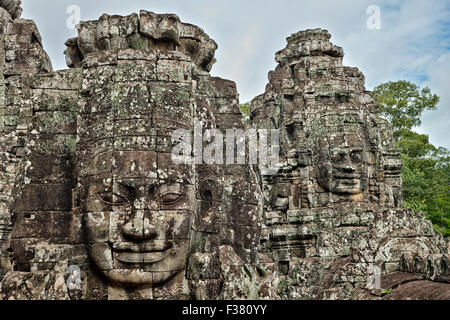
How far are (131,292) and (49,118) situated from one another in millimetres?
2033

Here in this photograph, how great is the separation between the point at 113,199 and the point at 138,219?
0.30m

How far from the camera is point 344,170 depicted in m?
13.1

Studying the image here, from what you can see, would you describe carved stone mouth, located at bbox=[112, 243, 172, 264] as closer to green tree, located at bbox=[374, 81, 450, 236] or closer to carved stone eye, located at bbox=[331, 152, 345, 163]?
carved stone eye, located at bbox=[331, 152, 345, 163]

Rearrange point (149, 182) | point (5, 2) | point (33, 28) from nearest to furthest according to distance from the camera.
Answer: point (149, 182)
point (33, 28)
point (5, 2)

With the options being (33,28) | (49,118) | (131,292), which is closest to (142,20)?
(49,118)

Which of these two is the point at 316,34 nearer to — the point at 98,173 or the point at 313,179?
the point at 313,179

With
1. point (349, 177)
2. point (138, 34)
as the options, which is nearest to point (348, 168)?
point (349, 177)

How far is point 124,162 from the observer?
499 cm

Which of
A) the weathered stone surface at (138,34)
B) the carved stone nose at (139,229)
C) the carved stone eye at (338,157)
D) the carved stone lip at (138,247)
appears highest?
the weathered stone surface at (138,34)

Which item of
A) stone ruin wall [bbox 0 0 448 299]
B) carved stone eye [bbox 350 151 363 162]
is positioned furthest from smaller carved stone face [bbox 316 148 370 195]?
stone ruin wall [bbox 0 0 448 299]

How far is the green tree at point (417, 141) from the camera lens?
23.4 m

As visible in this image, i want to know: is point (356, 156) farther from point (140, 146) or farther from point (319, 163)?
point (140, 146)

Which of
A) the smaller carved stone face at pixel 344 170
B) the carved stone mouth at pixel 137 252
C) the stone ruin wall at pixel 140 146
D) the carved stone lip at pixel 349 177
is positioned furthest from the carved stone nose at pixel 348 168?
the carved stone mouth at pixel 137 252

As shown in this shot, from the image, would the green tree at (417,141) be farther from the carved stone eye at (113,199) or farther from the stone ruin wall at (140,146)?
the carved stone eye at (113,199)
